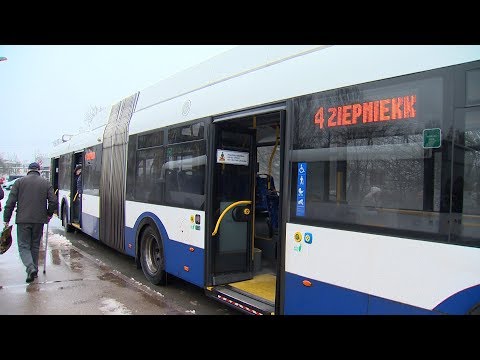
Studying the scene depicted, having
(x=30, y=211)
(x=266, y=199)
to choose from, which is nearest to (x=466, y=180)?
(x=266, y=199)

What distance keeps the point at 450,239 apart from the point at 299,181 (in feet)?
4.53

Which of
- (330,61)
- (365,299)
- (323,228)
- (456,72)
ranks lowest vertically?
(365,299)

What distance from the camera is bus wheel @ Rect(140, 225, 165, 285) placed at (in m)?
6.05

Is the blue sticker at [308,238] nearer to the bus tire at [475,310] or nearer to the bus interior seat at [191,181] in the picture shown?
the bus tire at [475,310]

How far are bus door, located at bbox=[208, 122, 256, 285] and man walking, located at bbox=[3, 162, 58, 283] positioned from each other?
3292mm

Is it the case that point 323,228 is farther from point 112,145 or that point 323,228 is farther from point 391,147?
point 112,145

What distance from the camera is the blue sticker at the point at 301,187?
347cm

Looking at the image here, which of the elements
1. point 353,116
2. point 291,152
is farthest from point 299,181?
point 353,116

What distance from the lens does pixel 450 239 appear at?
2471 millimetres

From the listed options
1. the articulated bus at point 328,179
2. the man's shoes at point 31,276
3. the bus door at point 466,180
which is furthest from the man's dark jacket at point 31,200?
the bus door at point 466,180

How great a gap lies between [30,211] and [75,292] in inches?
63.3

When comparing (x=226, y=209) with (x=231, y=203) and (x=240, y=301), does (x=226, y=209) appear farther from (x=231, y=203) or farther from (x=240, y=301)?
(x=240, y=301)

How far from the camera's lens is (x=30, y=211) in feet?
20.4

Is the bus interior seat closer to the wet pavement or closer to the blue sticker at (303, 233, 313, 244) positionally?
the wet pavement
